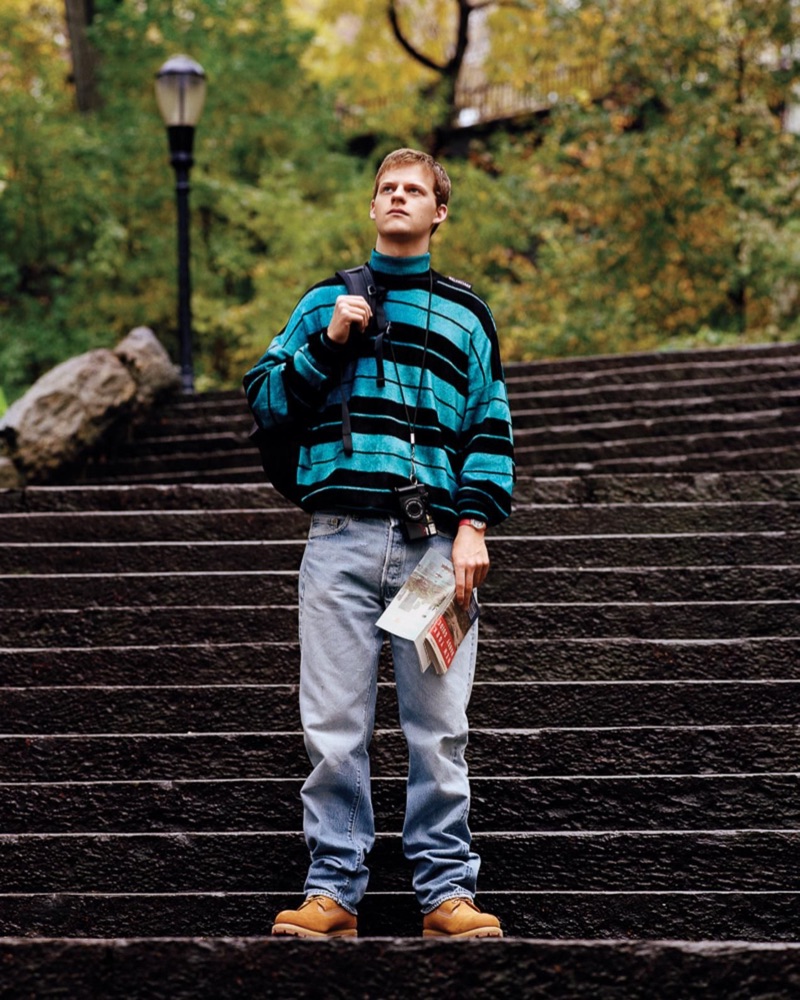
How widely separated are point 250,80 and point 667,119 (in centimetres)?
489

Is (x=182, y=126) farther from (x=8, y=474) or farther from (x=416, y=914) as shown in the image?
(x=416, y=914)

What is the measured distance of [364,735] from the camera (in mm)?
3299

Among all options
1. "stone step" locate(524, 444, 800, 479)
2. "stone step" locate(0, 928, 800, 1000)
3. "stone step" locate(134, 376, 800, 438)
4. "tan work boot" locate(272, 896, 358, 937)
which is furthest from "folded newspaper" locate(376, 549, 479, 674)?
"stone step" locate(134, 376, 800, 438)

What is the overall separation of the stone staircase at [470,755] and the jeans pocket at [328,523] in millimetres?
922

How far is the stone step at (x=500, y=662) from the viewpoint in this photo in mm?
4812

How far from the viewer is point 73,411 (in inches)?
326

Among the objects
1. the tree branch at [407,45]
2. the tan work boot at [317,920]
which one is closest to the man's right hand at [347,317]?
the tan work boot at [317,920]

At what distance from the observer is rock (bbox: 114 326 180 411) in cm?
937

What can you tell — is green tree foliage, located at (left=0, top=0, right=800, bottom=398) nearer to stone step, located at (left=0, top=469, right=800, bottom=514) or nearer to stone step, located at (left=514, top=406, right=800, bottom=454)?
stone step, located at (left=514, top=406, right=800, bottom=454)

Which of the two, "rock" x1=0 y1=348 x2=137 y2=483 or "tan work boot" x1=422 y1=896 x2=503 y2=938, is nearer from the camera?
"tan work boot" x1=422 y1=896 x2=503 y2=938

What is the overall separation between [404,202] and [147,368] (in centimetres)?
634

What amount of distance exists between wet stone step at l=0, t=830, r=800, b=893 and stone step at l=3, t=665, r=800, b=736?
2.41ft

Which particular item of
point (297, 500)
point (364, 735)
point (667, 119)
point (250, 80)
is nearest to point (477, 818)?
point (364, 735)

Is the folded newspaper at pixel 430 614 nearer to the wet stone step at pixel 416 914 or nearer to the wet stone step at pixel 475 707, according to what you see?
the wet stone step at pixel 416 914
